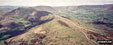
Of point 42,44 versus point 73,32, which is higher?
point 73,32

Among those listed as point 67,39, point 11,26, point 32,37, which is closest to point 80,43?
point 67,39

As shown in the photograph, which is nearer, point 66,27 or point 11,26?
point 66,27

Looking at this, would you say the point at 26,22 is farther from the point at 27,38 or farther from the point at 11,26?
the point at 27,38

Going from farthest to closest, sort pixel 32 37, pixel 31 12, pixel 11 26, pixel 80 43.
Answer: pixel 31 12 → pixel 11 26 → pixel 32 37 → pixel 80 43

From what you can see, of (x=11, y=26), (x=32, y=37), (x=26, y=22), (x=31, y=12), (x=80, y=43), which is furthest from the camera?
(x=31, y=12)

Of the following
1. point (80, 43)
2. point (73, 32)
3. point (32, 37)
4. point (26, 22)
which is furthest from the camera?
point (26, 22)

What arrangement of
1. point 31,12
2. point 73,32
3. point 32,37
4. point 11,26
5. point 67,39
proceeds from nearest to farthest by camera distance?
point 67,39, point 73,32, point 32,37, point 11,26, point 31,12

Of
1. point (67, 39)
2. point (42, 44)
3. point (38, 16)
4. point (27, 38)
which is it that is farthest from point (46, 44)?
point (38, 16)

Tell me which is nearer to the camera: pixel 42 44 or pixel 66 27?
pixel 42 44

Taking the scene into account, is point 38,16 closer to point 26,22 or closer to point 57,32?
point 26,22

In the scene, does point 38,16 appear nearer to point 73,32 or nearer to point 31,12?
point 31,12
